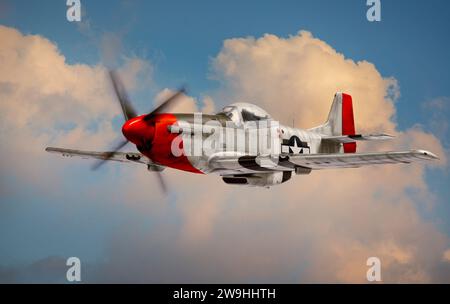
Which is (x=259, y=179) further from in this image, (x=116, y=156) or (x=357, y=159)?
(x=116, y=156)

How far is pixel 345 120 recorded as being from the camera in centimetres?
2366

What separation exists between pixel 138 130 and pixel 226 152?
8.96ft

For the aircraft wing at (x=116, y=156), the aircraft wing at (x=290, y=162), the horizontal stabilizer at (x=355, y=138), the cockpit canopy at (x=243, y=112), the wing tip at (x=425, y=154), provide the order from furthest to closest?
the horizontal stabilizer at (x=355, y=138) < the aircraft wing at (x=116, y=156) < the cockpit canopy at (x=243, y=112) < the aircraft wing at (x=290, y=162) < the wing tip at (x=425, y=154)

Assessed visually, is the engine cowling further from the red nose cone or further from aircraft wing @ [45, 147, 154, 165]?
the red nose cone

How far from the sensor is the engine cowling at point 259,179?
17.5 metres

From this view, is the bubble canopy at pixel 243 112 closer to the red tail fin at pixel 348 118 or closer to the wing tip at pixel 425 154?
the wing tip at pixel 425 154

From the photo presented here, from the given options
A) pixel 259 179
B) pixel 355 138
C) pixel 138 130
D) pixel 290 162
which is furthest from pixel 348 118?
pixel 138 130

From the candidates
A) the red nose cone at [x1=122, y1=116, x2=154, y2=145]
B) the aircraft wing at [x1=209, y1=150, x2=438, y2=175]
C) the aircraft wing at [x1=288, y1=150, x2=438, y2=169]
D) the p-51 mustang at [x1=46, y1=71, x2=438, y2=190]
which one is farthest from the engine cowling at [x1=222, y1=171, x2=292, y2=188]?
the red nose cone at [x1=122, y1=116, x2=154, y2=145]

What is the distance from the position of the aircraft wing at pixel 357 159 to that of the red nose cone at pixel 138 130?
3.95 m

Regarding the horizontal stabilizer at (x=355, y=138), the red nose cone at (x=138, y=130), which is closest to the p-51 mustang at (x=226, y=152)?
the red nose cone at (x=138, y=130)

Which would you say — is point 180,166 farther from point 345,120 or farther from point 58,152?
point 345,120

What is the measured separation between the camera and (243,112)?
17172 millimetres

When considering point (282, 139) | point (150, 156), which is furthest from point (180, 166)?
point (282, 139)

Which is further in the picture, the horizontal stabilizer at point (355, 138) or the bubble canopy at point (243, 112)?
the horizontal stabilizer at point (355, 138)
